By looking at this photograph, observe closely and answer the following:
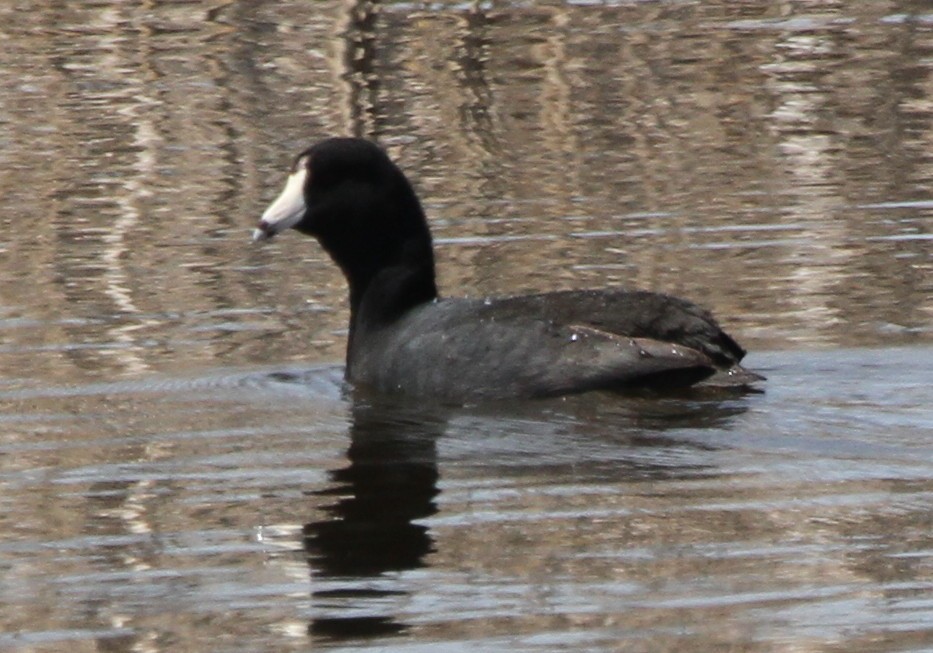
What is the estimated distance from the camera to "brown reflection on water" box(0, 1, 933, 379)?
738cm

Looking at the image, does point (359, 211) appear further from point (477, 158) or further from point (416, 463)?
point (477, 158)

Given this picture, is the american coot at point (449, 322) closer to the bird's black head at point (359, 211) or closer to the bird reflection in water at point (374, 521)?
the bird's black head at point (359, 211)

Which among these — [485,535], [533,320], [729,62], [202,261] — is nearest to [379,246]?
[533,320]

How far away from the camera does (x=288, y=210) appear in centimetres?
676

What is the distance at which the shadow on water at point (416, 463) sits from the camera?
4.43 meters

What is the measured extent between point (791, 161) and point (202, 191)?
272cm

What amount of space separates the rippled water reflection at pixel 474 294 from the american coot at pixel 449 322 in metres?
0.11

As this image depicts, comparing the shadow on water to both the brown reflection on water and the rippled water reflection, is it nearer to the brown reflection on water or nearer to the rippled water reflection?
the rippled water reflection

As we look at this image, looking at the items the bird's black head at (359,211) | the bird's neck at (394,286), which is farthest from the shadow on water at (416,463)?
the bird's black head at (359,211)

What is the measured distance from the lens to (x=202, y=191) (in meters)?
9.44

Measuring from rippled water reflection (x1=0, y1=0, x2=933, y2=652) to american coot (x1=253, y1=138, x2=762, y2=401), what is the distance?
0.11 meters

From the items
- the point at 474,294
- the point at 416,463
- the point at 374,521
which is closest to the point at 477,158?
the point at 474,294

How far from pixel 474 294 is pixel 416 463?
80.3 inches

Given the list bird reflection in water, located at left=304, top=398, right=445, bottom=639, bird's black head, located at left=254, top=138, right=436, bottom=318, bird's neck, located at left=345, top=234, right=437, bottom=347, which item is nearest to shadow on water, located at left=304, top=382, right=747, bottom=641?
bird reflection in water, located at left=304, top=398, right=445, bottom=639
